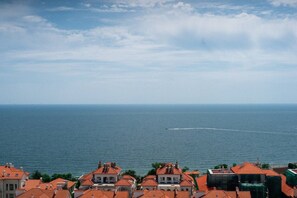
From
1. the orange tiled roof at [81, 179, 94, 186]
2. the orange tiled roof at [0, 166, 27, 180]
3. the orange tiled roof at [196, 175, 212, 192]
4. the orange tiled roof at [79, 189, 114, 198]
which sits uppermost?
the orange tiled roof at [0, 166, 27, 180]

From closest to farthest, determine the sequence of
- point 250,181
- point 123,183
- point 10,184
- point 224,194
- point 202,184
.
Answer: point 224,194
point 250,181
point 10,184
point 123,183
point 202,184

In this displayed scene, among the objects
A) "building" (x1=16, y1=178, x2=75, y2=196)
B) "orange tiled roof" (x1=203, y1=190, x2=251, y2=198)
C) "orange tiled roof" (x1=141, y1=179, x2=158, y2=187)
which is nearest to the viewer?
"orange tiled roof" (x1=203, y1=190, x2=251, y2=198)

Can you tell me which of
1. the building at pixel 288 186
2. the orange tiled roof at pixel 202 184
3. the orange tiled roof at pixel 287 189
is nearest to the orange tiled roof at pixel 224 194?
the orange tiled roof at pixel 202 184

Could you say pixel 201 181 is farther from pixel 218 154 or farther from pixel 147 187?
pixel 218 154

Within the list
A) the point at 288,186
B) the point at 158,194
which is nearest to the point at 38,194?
the point at 158,194

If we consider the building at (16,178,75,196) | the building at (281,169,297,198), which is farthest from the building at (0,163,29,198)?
the building at (281,169,297,198)

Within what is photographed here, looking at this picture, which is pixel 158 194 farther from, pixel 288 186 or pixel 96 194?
pixel 288 186

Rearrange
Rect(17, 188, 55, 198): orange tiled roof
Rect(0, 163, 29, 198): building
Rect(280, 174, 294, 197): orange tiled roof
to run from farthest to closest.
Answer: Rect(0, 163, 29, 198): building, Rect(280, 174, 294, 197): orange tiled roof, Rect(17, 188, 55, 198): orange tiled roof

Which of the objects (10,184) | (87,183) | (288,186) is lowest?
(288,186)

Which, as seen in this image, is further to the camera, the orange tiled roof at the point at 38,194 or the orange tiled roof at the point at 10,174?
the orange tiled roof at the point at 10,174

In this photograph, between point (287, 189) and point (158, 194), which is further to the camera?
point (287, 189)

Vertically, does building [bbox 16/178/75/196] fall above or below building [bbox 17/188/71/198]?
below

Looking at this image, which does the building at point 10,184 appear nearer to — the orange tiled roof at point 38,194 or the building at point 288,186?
the orange tiled roof at point 38,194

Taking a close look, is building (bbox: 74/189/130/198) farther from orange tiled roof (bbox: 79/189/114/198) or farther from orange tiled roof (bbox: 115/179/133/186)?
orange tiled roof (bbox: 115/179/133/186)
